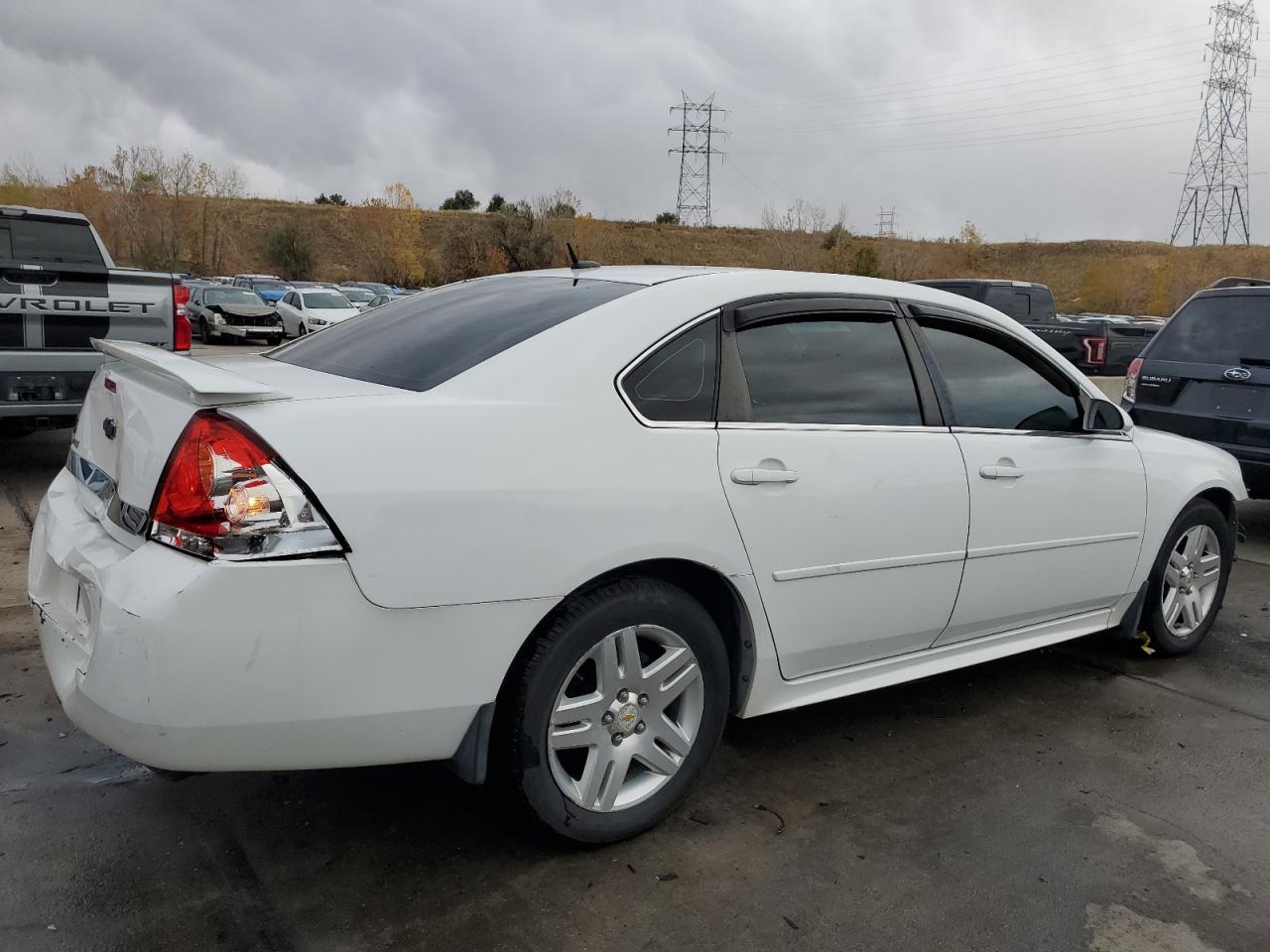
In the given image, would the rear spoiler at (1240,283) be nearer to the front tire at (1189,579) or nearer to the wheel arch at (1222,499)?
the wheel arch at (1222,499)

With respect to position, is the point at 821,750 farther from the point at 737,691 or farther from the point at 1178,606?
the point at 1178,606

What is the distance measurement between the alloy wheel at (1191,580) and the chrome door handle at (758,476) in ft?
7.75

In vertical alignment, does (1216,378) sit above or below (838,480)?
above

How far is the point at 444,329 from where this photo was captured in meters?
3.12

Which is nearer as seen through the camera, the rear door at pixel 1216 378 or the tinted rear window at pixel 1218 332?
the rear door at pixel 1216 378

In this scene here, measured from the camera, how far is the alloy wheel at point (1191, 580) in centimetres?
450

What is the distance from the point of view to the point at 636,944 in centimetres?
241

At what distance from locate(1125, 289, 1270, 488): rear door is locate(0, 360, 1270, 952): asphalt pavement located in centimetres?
326

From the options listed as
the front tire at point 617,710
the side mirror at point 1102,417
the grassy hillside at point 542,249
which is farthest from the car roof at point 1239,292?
the grassy hillside at point 542,249

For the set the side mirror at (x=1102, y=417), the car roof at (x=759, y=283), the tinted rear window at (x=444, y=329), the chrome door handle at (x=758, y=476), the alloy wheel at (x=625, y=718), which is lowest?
the alloy wheel at (x=625, y=718)

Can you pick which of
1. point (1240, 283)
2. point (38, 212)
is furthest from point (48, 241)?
point (1240, 283)

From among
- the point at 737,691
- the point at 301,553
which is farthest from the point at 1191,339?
the point at 301,553

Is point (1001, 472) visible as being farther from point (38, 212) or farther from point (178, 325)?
point (38, 212)

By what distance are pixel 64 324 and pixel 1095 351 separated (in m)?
18.3
